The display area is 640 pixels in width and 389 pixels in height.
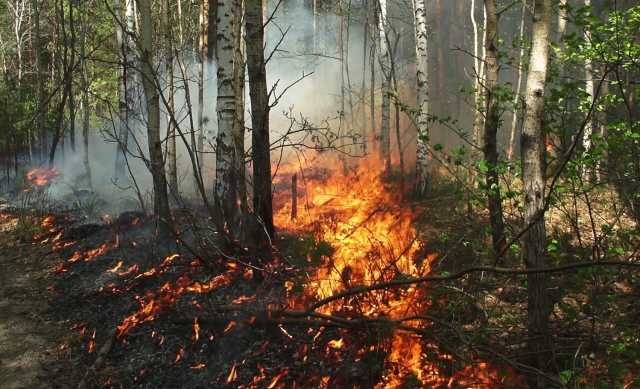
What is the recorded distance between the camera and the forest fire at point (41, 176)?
54.5 feet

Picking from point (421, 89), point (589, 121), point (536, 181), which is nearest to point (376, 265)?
point (536, 181)

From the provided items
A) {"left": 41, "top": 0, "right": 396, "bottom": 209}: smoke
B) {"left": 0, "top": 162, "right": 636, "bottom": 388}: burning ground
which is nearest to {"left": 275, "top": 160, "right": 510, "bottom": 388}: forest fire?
{"left": 0, "top": 162, "right": 636, "bottom": 388}: burning ground

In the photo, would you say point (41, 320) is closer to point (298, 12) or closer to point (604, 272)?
point (604, 272)

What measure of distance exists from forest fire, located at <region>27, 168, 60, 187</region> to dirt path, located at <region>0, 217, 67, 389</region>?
798 cm

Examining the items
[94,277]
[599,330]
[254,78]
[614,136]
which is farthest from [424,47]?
[94,277]

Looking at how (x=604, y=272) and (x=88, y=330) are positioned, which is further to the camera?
(x=88, y=330)

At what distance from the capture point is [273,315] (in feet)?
16.0

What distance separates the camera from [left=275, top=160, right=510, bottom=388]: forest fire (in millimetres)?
4258

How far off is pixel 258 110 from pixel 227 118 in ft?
4.42

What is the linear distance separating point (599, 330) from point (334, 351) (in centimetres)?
276

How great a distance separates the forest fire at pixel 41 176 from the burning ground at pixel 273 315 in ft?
30.3

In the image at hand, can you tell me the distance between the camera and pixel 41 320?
6.36 m

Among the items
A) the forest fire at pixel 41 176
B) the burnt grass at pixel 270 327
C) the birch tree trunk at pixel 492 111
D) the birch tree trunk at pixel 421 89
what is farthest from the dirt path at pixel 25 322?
the birch tree trunk at pixel 421 89

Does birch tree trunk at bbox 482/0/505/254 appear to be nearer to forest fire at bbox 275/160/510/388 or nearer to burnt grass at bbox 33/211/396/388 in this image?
forest fire at bbox 275/160/510/388
